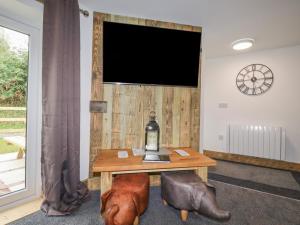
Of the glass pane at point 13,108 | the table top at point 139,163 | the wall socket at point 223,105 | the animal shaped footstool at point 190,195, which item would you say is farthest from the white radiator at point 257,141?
the glass pane at point 13,108

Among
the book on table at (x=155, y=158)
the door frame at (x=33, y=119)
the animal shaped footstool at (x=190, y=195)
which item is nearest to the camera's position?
the animal shaped footstool at (x=190, y=195)

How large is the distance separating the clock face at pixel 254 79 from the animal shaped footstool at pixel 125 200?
9.58 feet

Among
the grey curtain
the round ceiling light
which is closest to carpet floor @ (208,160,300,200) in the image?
the grey curtain

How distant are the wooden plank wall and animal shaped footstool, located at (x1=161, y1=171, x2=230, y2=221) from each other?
620 mm

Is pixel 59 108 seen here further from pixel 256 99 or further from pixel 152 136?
pixel 256 99

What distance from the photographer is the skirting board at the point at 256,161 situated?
3.02 meters

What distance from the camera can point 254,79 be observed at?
3.32 m

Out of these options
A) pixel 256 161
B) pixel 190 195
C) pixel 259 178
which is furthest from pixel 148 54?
pixel 256 161

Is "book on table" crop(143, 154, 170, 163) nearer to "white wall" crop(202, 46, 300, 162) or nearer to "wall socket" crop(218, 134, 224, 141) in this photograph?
"white wall" crop(202, 46, 300, 162)

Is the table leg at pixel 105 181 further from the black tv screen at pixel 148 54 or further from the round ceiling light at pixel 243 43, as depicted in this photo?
the round ceiling light at pixel 243 43

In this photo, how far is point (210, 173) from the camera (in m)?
2.82

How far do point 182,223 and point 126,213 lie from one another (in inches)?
23.6

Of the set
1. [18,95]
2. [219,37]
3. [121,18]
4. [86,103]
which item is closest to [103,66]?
[86,103]

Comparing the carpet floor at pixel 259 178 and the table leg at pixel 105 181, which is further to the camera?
the carpet floor at pixel 259 178
